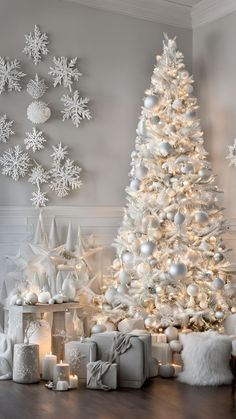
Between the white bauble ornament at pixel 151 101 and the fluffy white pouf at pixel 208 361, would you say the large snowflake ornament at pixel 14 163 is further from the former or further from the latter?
the fluffy white pouf at pixel 208 361

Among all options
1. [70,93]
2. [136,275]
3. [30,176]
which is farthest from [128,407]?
[70,93]

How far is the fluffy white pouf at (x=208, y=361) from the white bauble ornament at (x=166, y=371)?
0.09 meters

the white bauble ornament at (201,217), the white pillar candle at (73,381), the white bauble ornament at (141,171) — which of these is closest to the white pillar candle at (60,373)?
the white pillar candle at (73,381)

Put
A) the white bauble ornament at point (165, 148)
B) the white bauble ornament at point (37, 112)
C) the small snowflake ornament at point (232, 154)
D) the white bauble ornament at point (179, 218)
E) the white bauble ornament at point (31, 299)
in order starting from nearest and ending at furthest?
the white bauble ornament at point (31, 299), the white bauble ornament at point (179, 218), the white bauble ornament at point (165, 148), the white bauble ornament at point (37, 112), the small snowflake ornament at point (232, 154)

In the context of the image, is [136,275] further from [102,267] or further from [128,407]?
[128,407]

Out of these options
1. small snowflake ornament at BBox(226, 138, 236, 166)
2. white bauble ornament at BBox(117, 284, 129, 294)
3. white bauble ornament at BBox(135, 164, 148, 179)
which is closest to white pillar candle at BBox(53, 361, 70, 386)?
white bauble ornament at BBox(117, 284, 129, 294)

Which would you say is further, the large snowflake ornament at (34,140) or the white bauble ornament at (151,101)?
the large snowflake ornament at (34,140)

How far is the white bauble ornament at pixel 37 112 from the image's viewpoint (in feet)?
15.5

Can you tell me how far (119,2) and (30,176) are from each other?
1.69m

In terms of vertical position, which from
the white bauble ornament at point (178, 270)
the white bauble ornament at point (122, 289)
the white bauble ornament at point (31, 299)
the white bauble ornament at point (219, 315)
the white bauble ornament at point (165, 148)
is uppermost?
the white bauble ornament at point (165, 148)

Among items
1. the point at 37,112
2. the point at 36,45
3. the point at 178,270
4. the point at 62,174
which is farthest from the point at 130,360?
the point at 36,45

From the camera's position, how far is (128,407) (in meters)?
3.32

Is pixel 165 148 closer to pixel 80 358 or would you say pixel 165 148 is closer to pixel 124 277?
pixel 124 277

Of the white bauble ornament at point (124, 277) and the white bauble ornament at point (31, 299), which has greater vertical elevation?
the white bauble ornament at point (124, 277)
